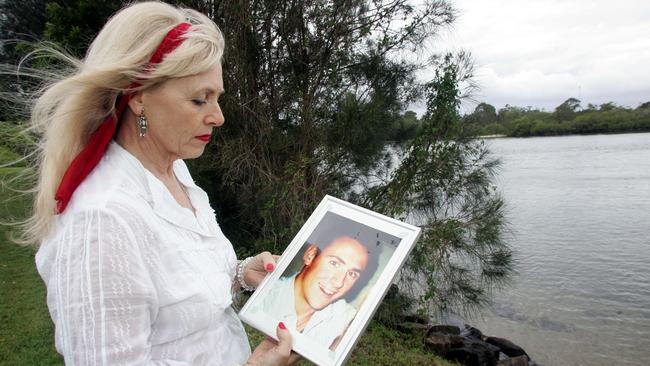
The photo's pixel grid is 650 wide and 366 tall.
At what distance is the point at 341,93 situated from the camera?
493 cm

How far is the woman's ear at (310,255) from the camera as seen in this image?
1.41m

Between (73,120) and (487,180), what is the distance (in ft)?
14.0

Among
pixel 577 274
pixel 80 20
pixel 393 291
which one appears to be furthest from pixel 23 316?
pixel 577 274

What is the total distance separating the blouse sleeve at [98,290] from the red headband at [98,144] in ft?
0.31

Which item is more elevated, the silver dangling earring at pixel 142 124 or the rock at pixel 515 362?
the silver dangling earring at pixel 142 124

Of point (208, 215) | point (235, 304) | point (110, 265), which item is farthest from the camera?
point (235, 304)

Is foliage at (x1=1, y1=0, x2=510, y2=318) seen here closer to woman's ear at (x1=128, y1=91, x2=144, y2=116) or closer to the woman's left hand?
the woman's left hand

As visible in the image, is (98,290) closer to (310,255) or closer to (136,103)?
(136,103)

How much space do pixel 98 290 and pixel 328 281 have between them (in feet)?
2.15

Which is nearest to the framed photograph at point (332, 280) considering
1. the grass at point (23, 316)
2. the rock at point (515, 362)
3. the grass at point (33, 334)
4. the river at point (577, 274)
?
the grass at point (23, 316)

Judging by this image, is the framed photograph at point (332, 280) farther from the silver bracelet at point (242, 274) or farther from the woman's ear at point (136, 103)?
the woman's ear at point (136, 103)

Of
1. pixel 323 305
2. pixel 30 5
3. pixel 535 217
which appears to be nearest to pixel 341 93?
pixel 323 305

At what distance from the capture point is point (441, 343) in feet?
21.2

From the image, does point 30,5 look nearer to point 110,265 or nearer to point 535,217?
point 110,265
